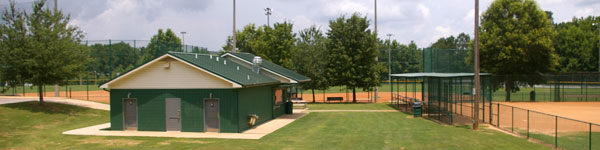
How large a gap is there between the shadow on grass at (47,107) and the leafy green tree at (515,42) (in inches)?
1467

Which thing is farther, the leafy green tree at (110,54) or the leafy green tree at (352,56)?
the leafy green tree at (110,54)

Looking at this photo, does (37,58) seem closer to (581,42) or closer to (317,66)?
(317,66)

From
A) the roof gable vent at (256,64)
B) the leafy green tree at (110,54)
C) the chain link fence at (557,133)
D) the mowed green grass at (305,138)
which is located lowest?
the mowed green grass at (305,138)

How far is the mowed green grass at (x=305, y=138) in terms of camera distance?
52.3ft

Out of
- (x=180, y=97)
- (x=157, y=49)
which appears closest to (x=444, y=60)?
(x=180, y=97)

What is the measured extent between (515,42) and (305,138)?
109ft

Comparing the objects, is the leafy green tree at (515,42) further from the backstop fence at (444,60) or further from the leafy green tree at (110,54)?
the leafy green tree at (110,54)

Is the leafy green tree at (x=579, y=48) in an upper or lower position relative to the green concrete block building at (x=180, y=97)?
upper

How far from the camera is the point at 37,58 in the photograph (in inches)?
995

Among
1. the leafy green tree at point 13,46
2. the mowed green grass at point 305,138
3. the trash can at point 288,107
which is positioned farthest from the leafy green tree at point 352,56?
the leafy green tree at point 13,46

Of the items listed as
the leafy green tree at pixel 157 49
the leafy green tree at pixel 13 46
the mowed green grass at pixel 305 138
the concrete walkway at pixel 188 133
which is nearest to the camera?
the mowed green grass at pixel 305 138

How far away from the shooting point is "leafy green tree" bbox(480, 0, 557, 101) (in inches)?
1701

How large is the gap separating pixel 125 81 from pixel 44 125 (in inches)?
210

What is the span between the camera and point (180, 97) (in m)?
20.0
